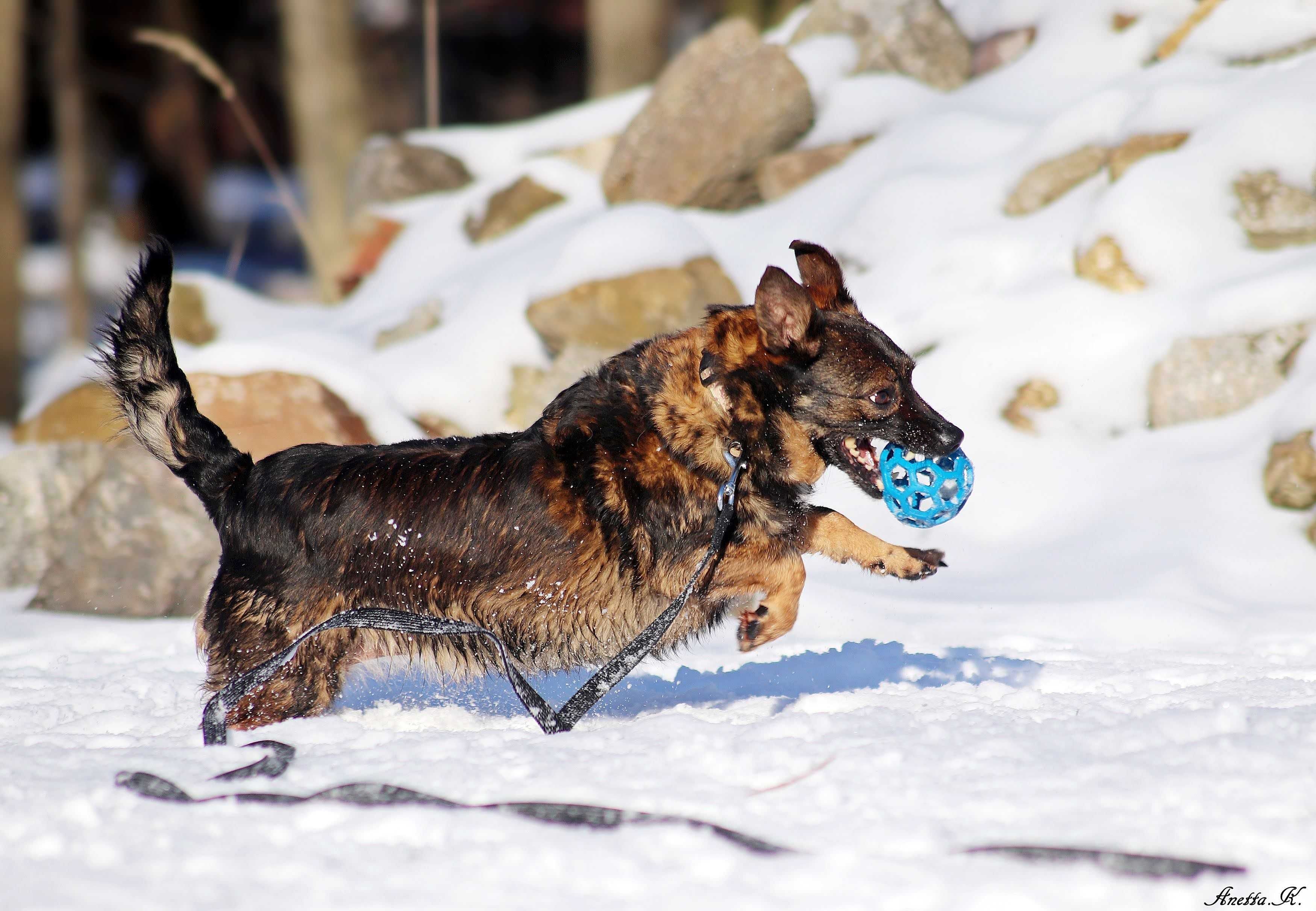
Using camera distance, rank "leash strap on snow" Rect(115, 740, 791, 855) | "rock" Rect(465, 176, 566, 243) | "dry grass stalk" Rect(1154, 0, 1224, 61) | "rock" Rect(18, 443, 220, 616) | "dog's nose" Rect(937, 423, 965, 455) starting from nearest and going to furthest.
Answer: "leash strap on snow" Rect(115, 740, 791, 855) < "dog's nose" Rect(937, 423, 965, 455) < "rock" Rect(18, 443, 220, 616) < "dry grass stalk" Rect(1154, 0, 1224, 61) < "rock" Rect(465, 176, 566, 243)

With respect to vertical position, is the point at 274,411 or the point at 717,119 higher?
the point at 717,119

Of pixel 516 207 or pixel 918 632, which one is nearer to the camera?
pixel 918 632

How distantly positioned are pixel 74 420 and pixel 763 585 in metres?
5.35

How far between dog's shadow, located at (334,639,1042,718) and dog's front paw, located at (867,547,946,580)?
1.61 feet

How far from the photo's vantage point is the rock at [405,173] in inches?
416

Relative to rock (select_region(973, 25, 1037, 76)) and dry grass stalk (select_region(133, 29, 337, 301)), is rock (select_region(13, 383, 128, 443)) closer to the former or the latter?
dry grass stalk (select_region(133, 29, 337, 301))

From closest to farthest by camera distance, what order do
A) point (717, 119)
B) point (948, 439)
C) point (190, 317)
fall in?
point (948, 439) → point (717, 119) → point (190, 317)

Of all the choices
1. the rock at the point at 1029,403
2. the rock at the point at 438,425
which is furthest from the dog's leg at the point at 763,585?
the rock at the point at 438,425

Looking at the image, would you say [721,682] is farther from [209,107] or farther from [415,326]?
[209,107]

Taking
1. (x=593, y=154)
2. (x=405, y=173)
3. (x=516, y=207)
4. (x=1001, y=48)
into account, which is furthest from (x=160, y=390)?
(x=1001, y=48)

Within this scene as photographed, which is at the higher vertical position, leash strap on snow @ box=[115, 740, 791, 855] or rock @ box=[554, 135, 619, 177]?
rock @ box=[554, 135, 619, 177]

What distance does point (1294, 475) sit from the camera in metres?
5.46

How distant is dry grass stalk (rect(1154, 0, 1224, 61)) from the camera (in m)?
7.95

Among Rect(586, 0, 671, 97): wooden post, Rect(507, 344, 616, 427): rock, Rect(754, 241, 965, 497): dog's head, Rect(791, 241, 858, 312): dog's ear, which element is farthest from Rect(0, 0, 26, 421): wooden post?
Rect(754, 241, 965, 497): dog's head
